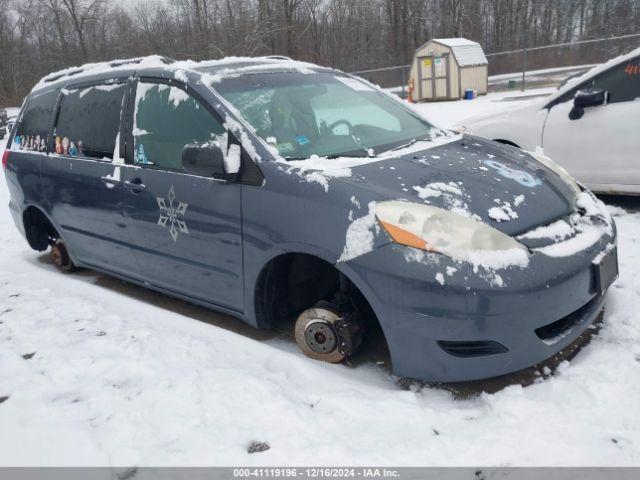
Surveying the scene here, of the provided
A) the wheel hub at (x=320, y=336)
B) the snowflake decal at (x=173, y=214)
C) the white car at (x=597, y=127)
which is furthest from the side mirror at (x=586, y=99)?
the snowflake decal at (x=173, y=214)

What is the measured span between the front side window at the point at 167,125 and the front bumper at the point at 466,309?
1.37 m

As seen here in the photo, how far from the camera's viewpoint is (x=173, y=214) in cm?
341

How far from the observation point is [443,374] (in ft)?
8.33

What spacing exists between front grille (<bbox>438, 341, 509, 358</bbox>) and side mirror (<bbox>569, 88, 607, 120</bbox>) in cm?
350

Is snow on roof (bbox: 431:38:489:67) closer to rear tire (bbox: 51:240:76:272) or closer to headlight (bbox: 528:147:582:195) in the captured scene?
headlight (bbox: 528:147:582:195)

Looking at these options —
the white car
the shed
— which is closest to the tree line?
the shed

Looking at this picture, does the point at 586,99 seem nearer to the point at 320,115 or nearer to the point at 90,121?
the point at 320,115

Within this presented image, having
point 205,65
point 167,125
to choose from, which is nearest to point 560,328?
point 167,125

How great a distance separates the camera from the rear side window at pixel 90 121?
3.90 meters

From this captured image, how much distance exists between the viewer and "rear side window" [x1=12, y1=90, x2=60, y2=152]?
15.3 ft

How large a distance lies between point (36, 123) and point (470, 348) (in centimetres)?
426

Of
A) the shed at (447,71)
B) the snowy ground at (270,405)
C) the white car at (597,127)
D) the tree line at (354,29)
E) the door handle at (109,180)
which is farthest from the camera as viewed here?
the tree line at (354,29)

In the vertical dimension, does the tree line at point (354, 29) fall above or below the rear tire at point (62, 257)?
above

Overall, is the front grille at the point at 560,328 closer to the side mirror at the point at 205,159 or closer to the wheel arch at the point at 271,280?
the wheel arch at the point at 271,280
